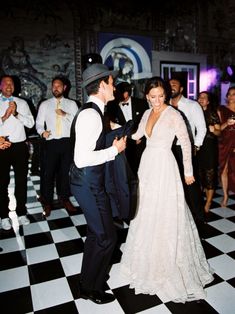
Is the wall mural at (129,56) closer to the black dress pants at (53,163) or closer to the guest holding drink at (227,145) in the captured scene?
the guest holding drink at (227,145)

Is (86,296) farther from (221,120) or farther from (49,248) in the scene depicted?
(221,120)

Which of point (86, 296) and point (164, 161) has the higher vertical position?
point (164, 161)

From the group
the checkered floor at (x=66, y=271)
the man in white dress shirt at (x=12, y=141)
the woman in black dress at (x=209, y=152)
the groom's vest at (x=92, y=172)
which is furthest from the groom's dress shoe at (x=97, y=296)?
the woman in black dress at (x=209, y=152)

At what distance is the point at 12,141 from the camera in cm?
340

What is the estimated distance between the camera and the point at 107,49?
277 inches

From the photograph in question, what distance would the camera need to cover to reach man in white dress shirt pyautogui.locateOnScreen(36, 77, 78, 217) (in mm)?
3842

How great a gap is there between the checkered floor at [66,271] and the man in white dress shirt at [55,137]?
0.48 meters

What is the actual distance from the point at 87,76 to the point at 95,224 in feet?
3.50

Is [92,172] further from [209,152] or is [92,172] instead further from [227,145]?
[227,145]

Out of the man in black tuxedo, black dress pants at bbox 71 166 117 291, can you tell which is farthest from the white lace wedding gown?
the man in black tuxedo

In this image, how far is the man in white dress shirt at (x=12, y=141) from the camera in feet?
11.1

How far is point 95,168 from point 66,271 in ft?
4.03

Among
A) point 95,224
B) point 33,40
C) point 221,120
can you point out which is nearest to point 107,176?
point 95,224

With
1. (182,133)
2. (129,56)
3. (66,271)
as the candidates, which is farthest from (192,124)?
(129,56)
